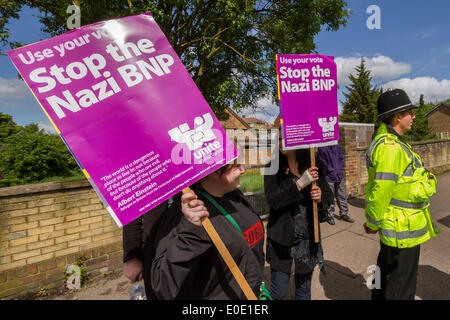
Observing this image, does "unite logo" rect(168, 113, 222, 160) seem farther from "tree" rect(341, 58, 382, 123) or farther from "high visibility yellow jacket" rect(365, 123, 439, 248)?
"tree" rect(341, 58, 382, 123)

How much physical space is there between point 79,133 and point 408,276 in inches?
98.3

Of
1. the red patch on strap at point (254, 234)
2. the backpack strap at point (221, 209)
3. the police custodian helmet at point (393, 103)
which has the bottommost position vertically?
the red patch on strap at point (254, 234)

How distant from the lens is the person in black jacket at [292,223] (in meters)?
2.13

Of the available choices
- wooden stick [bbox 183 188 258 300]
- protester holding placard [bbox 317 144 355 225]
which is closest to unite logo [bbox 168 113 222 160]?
wooden stick [bbox 183 188 258 300]

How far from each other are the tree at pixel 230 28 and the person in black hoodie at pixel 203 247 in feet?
16.5

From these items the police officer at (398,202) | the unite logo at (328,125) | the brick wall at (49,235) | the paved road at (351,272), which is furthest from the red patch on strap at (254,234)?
the brick wall at (49,235)

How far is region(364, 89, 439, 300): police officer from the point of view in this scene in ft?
6.06

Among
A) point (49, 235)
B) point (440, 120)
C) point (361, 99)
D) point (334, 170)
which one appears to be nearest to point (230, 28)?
point (334, 170)

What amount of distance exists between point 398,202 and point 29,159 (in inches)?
232

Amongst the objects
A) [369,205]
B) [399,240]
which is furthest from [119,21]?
[399,240]

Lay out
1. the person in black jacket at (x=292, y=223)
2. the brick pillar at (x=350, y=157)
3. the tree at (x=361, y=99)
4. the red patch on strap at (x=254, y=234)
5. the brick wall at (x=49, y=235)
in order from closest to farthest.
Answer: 1. the red patch on strap at (x=254, y=234)
2. the person in black jacket at (x=292, y=223)
3. the brick wall at (x=49, y=235)
4. the brick pillar at (x=350, y=157)
5. the tree at (x=361, y=99)

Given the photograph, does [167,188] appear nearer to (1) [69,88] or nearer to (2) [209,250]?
(2) [209,250]

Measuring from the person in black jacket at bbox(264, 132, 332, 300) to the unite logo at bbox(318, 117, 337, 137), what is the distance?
13.8 inches

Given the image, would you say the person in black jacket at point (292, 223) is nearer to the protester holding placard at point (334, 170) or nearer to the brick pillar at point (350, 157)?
the protester holding placard at point (334, 170)
